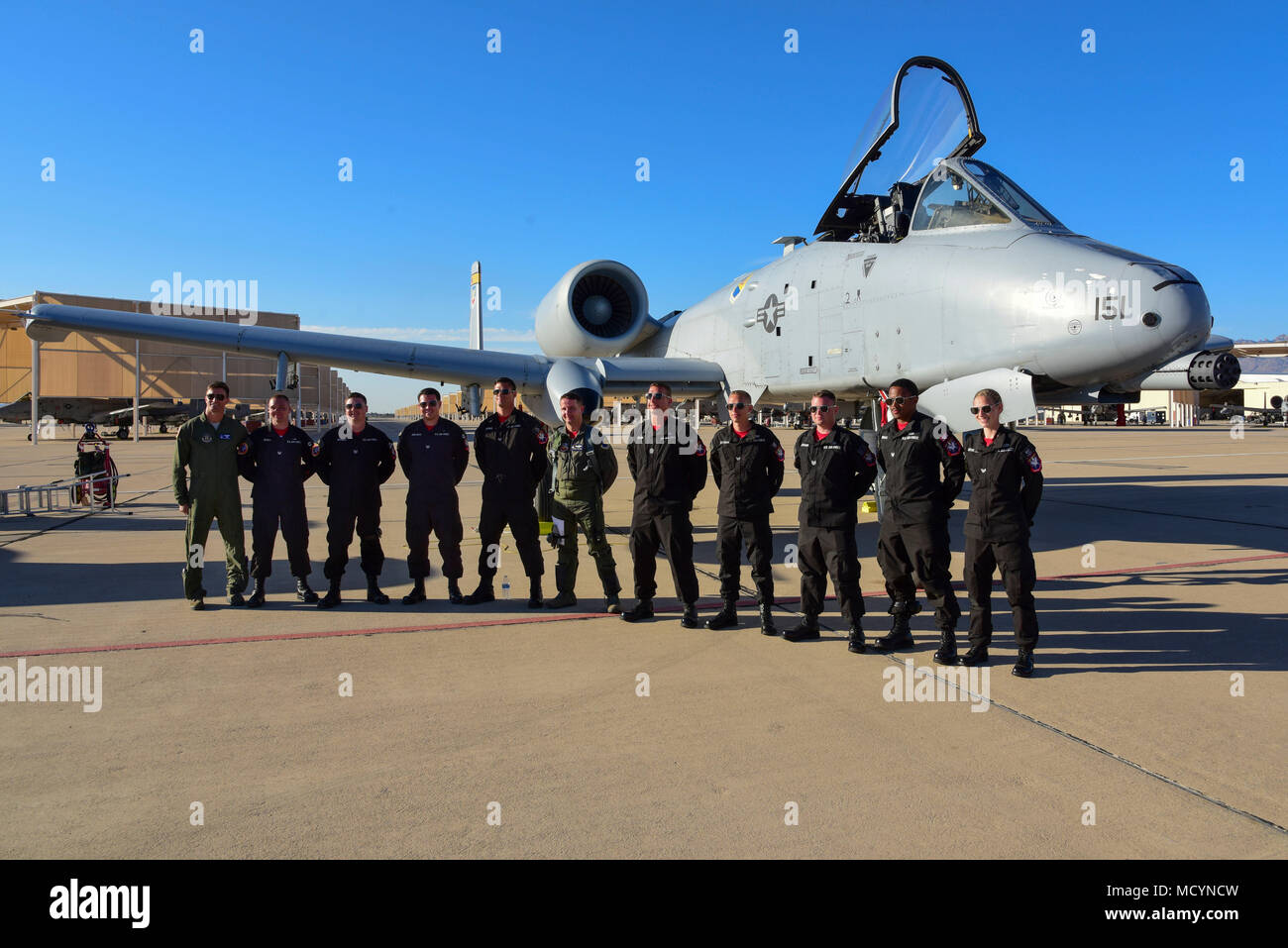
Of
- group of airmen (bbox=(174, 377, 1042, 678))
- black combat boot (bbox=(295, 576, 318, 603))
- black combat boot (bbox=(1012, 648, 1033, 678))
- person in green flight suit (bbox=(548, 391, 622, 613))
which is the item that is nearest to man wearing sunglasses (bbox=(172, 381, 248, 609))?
group of airmen (bbox=(174, 377, 1042, 678))

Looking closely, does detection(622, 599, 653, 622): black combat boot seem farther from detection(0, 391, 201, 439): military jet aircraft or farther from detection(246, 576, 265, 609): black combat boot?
detection(0, 391, 201, 439): military jet aircraft

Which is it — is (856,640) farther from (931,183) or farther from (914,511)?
(931,183)

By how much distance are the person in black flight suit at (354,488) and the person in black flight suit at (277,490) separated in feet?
0.69

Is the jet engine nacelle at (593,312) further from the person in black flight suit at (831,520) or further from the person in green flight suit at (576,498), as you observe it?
the person in black flight suit at (831,520)

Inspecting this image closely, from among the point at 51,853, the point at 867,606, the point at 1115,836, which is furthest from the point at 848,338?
the point at 51,853

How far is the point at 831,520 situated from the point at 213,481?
194 inches

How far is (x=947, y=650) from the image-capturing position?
4711mm

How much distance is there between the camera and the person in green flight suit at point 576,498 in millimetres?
6168

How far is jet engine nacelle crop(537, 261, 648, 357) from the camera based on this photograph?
13234mm

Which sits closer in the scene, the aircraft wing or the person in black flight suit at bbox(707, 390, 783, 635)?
the person in black flight suit at bbox(707, 390, 783, 635)

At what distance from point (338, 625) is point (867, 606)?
4071 millimetres

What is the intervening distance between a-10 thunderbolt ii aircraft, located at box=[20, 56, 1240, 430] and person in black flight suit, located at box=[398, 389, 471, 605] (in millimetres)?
2343

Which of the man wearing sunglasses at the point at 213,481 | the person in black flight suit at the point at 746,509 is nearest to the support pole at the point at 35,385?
the man wearing sunglasses at the point at 213,481

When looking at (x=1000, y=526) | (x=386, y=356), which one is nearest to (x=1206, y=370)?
(x=1000, y=526)
